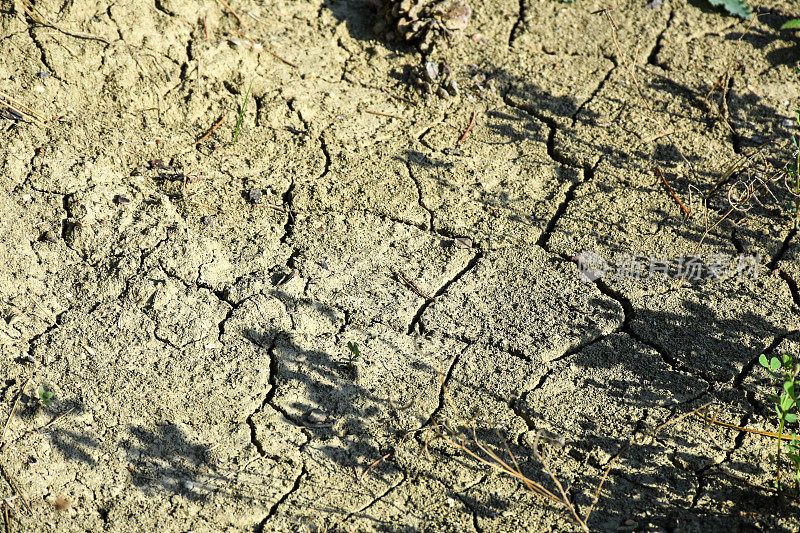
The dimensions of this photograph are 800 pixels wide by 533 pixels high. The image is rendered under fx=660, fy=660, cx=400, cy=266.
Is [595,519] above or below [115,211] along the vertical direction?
below

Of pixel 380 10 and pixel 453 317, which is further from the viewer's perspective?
pixel 380 10

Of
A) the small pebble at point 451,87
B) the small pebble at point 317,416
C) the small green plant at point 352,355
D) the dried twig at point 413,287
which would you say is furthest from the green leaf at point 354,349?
the small pebble at point 451,87

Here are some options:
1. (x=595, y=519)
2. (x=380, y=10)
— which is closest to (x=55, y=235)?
(x=380, y=10)

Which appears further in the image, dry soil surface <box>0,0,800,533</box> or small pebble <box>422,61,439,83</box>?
small pebble <box>422,61,439,83</box>

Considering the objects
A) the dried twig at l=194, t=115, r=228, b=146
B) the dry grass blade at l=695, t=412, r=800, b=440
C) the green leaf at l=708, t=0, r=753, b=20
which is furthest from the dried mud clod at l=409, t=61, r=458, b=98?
the dry grass blade at l=695, t=412, r=800, b=440

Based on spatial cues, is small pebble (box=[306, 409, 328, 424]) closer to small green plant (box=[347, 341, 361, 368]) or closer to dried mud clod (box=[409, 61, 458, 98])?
small green plant (box=[347, 341, 361, 368])

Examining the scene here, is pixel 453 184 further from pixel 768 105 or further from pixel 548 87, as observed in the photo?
pixel 768 105
